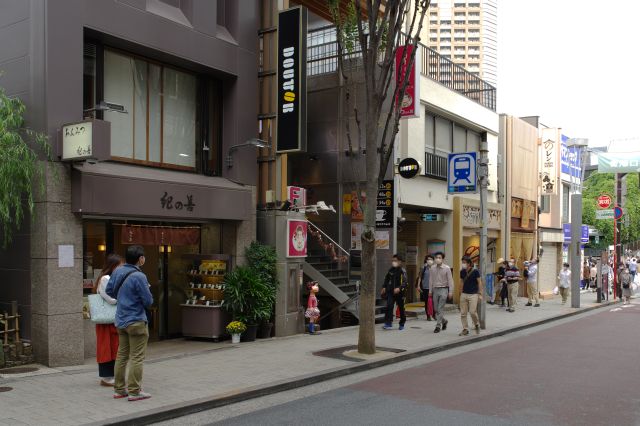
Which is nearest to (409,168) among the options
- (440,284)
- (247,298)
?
(440,284)

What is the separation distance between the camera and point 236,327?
11.9 meters

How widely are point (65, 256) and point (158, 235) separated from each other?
2.26 meters

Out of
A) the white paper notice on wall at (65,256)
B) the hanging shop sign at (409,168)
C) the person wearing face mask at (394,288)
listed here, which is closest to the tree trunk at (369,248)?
the person wearing face mask at (394,288)

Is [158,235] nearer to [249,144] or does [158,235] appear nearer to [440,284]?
[249,144]

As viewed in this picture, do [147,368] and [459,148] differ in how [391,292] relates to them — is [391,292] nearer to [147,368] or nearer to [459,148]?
[147,368]

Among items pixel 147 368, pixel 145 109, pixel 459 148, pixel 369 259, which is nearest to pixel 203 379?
pixel 147 368

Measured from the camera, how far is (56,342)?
30.5ft

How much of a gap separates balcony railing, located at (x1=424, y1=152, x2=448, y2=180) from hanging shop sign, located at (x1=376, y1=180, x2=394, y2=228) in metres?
2.62

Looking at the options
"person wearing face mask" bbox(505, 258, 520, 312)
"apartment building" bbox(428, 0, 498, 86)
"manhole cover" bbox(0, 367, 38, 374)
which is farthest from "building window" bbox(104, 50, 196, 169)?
"apartment building" bbox(428, 0, 498, 86)

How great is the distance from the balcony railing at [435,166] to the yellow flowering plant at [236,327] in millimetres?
9493

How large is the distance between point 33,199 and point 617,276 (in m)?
26.1

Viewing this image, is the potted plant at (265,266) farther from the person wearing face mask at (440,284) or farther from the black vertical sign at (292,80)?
the person wearing face mask at (440,284)

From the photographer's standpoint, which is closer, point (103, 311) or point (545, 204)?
point (103, 311)

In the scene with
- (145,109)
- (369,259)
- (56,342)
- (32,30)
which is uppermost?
(32,30)
